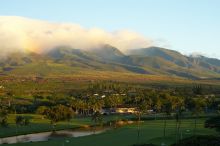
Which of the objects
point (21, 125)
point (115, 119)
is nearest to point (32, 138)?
point (21, 125)

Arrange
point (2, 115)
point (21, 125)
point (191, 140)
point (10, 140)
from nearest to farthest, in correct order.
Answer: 1. point (191, 140)
2. point (10, 140)
3. point (21, 125)
4. point (2, 115)

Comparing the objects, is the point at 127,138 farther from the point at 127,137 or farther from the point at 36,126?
the point at 36,126

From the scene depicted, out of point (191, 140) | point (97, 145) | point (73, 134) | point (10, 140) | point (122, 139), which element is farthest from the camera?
point (73, 134)

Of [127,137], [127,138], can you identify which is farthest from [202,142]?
[127,137]

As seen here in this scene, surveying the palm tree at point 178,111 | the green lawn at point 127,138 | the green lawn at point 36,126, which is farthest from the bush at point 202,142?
the green lawn at point 36,126

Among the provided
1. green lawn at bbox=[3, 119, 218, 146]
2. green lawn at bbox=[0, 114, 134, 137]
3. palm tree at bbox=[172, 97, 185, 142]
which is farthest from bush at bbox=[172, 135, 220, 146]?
green lawn at bbox=[0, 114, 134, 137]

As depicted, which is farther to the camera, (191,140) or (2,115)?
(2,115)

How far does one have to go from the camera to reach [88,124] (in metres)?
163

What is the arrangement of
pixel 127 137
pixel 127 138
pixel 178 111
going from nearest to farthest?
pixel 127 138, pixel 127 137, pixel 178 111

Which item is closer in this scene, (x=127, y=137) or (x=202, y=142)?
(x=202, y=142)

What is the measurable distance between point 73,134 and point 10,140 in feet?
69.8

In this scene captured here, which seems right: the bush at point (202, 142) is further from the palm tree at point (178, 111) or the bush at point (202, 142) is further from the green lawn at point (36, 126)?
the green lawn at point (36, 126)

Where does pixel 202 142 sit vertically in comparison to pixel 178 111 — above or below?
below

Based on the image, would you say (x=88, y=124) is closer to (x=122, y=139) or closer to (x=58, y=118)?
(x=58, y=118)
